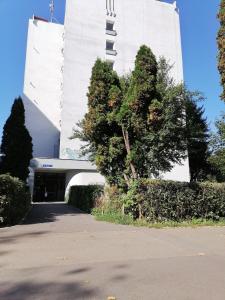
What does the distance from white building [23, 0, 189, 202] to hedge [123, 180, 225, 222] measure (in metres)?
22.2

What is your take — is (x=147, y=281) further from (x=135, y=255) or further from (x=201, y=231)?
(x=201, y=231)

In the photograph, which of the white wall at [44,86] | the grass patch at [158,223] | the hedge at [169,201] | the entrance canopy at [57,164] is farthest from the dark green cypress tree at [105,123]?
the white wall at [44,86]

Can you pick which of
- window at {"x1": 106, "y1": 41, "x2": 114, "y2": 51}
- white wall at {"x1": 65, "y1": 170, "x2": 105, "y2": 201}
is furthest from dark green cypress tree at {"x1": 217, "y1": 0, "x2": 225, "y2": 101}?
window at {"x1": 106, "y1": 41, "x2": 114, "y2": 51}

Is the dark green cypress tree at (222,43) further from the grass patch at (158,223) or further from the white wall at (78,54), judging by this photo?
the white wall at (78,54)

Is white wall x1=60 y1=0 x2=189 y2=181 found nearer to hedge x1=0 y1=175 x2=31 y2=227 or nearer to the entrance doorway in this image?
the entrance doorway

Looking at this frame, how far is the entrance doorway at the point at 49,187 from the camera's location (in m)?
39.6

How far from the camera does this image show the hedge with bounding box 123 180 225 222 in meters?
13.7

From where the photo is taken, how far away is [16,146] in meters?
19.3

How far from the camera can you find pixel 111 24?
44.6 m

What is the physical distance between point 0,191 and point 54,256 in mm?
5697

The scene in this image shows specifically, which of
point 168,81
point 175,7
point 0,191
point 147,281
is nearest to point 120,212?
point 0,191

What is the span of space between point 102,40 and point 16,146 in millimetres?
27767

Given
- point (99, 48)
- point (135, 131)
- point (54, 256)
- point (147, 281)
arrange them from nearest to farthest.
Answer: point (147, 281) < point (54, 256) < point (135, 131) < point (99, 48)

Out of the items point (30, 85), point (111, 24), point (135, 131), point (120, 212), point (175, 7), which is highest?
point (175, 7)
